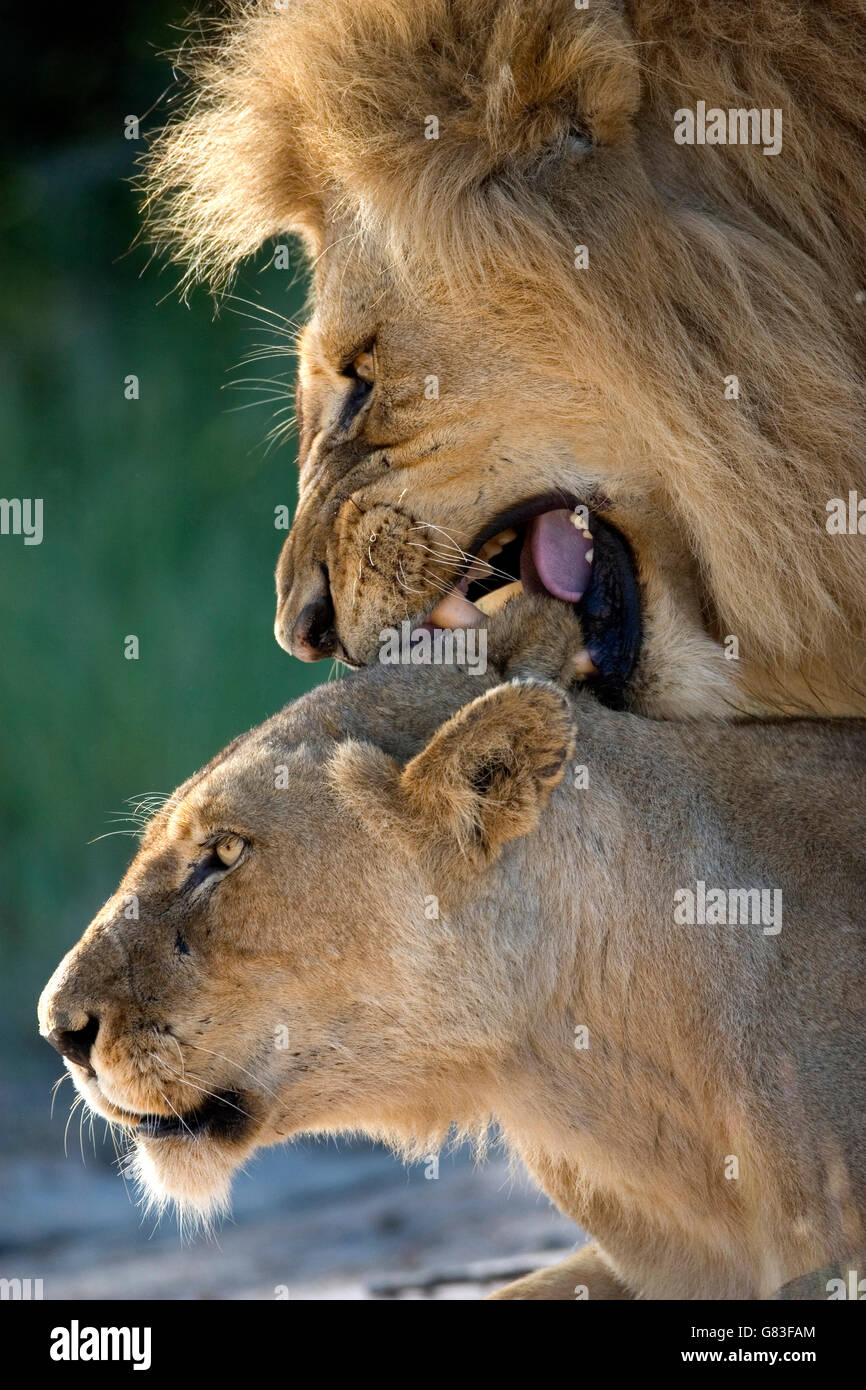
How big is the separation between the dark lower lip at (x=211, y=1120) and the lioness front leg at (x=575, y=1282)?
27.8 inches

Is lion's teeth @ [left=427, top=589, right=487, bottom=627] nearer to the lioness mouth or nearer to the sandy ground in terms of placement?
the lioness mouth

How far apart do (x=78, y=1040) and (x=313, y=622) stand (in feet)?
2.69

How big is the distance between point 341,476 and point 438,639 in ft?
1.44

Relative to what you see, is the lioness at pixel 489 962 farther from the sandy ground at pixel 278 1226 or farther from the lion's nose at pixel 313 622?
the sandy ground at pixel 278 1226

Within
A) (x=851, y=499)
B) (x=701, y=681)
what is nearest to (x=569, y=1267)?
(x=701, y=681)

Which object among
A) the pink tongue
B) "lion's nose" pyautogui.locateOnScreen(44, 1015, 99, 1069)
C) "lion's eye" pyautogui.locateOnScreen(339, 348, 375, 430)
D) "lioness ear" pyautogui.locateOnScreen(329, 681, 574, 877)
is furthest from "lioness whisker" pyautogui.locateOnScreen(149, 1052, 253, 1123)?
"lion's eye" pyautogui.locateOnScreen(339, 348, 375, 430)

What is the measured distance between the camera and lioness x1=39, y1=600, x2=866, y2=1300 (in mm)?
2377

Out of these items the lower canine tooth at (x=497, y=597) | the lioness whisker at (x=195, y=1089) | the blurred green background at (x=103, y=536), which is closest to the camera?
the lioness whisker at (x=195, y=1089)

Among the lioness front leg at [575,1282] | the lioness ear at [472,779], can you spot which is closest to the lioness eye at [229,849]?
the lioness ear at [472,779]

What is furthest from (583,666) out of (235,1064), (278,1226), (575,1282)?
(278,1226)

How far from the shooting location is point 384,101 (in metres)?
2.74

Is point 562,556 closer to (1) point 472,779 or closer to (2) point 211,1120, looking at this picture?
(1) point 472,779

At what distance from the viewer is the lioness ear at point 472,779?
7.59ft

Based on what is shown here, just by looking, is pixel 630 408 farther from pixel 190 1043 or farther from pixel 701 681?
pixel 190 1043
